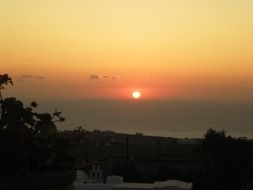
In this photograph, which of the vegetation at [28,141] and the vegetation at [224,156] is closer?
the vegetation at [28,141]

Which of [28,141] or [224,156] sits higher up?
[224,156]

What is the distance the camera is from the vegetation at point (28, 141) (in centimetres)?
254

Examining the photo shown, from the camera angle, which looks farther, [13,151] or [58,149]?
[58,149]

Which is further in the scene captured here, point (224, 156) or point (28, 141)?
point (224, 156)

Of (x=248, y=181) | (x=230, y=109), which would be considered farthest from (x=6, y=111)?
(x=230, y=109)

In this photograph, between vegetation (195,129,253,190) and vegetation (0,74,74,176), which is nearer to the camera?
vegetation (0,74,74,176)

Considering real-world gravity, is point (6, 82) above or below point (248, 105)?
below

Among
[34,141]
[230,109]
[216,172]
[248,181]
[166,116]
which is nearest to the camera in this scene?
[34,141]

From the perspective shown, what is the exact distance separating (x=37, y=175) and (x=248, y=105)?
6606 inches

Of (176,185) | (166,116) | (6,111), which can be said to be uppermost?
(166,116)

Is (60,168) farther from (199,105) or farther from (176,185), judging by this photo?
(199,105)

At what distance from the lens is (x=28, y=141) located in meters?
2.61

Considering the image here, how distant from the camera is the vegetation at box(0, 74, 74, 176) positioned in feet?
8.34

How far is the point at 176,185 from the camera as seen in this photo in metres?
5.78
